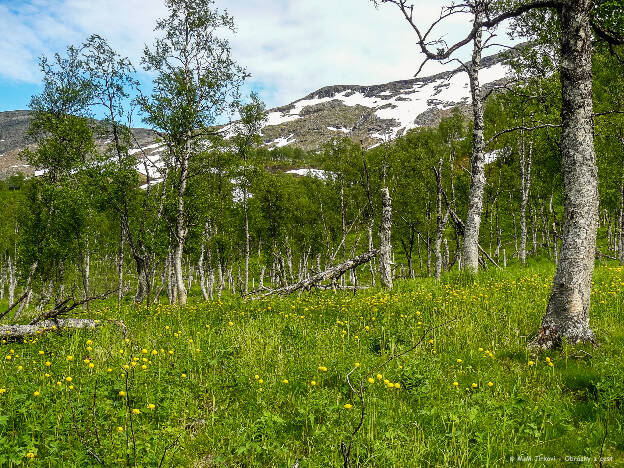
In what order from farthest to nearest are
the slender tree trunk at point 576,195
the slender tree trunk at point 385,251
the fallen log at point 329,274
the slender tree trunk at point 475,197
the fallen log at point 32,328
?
the slender tree trunk at point 475,197 < the slender tree trunk at point 385,251 < the fallen log at point 329,274 < the fallen log at point 32,328 < the slender tree trunk at point 576,195

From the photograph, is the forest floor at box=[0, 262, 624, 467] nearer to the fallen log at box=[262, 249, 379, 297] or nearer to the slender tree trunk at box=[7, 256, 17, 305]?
the fallen log at box=[262, 249, 379, 297]

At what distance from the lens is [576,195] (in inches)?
233

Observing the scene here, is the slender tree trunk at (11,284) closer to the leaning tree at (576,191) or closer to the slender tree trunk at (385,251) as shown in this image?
the slender tree trunk at (385,251)

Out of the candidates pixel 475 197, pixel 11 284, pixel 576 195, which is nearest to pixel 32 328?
pixel 576 195

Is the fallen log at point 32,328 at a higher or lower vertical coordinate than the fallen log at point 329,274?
lower

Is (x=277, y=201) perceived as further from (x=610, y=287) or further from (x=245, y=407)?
(x=245, y=407)

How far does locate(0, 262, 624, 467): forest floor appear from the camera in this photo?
371 centimetres

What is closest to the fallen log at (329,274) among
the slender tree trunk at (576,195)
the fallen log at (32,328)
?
the fallen log at (32,328)

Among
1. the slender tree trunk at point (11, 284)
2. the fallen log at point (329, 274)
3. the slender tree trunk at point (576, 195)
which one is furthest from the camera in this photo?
the slender tree trunk at point (11, 284)

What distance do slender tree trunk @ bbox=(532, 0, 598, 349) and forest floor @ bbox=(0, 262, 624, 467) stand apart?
1.52 feet

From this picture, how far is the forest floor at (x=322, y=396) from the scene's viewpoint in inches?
146

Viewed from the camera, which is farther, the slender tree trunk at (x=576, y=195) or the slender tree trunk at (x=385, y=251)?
the slender tree trunk at (x=385, y=251)

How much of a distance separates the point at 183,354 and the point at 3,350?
12.9ft

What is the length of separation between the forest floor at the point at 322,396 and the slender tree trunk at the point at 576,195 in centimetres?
46
